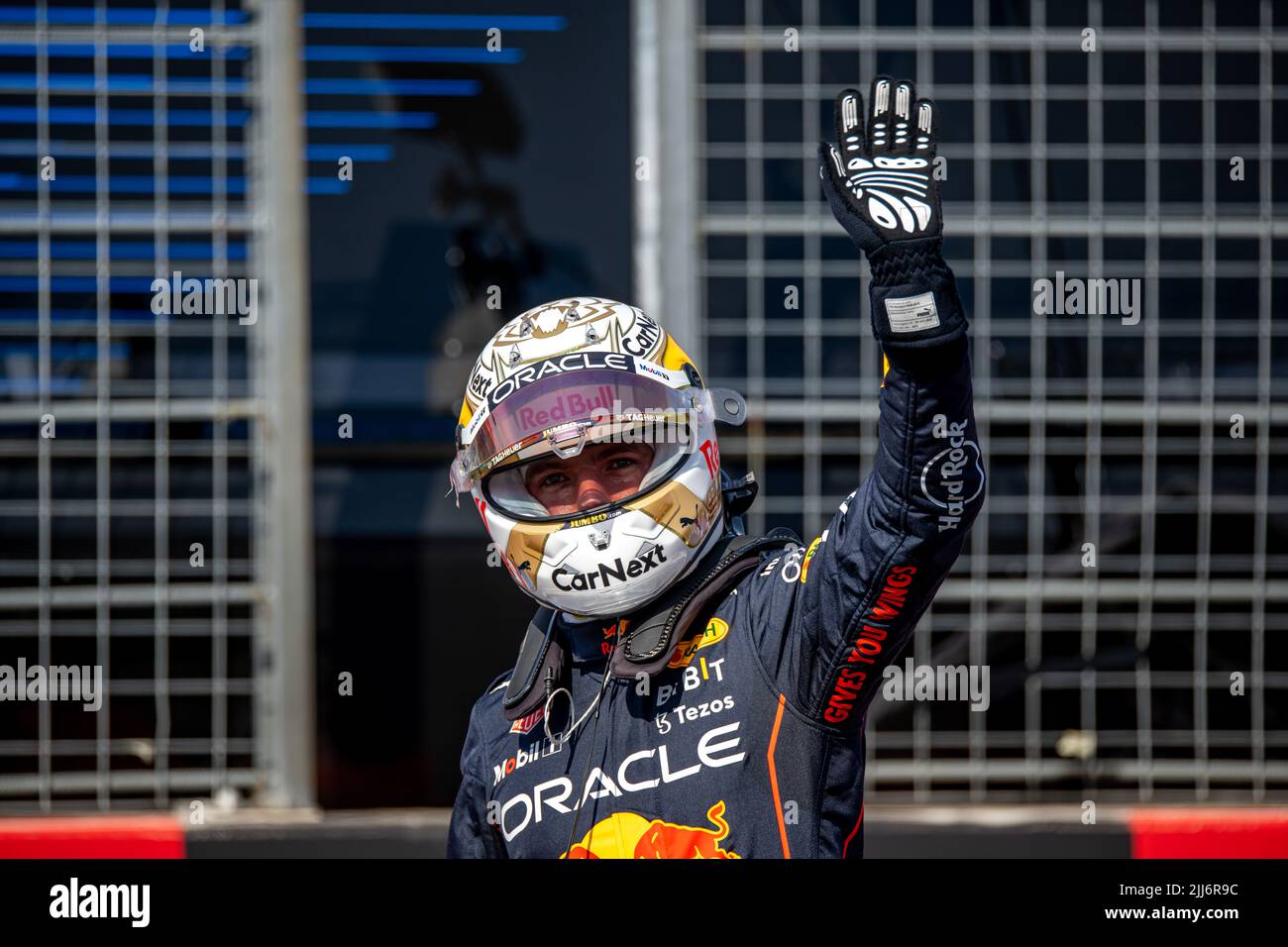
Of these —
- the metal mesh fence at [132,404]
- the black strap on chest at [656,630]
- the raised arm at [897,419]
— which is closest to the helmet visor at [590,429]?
the black strap on chest at [656,630]

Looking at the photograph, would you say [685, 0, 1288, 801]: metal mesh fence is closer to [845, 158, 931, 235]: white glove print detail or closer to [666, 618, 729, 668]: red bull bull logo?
[666, 618, 729, 668]: red bull bull logo

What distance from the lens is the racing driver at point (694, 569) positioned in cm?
176

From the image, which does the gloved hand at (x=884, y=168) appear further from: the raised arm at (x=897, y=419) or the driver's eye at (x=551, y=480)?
the driver's eye at (x=551, y=480)

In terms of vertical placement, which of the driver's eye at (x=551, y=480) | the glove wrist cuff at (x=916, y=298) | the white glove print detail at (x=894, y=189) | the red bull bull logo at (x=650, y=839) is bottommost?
the red bull bull logo at (x=650, y=839)

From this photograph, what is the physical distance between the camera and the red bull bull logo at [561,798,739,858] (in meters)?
1.97

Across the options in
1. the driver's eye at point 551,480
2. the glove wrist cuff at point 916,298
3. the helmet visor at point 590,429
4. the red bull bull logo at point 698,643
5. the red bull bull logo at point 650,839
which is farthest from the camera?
the driver's eye at point 551,480

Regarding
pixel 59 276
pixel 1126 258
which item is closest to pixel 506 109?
pixel 59 276

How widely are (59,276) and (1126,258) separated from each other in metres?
4.73

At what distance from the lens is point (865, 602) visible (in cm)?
185

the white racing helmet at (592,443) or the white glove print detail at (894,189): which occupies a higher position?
the white glove print detail at (894,189)

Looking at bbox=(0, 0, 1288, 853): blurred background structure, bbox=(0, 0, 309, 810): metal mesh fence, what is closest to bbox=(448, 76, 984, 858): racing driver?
bbox=(0, 0, 1288, 853): blurred background structure

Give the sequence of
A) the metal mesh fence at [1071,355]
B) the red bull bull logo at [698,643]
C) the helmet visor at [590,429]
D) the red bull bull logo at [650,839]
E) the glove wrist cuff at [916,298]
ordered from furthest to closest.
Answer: the metal mesh fence at [1071,355], the helmet visor at [590,429], the red bull bull logo at [698,643], the red bull bull logo at [650,839], the glove wrist cuff at [916,298]

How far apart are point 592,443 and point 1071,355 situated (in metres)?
3.46

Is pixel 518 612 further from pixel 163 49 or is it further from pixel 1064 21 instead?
pixel 1064 21
